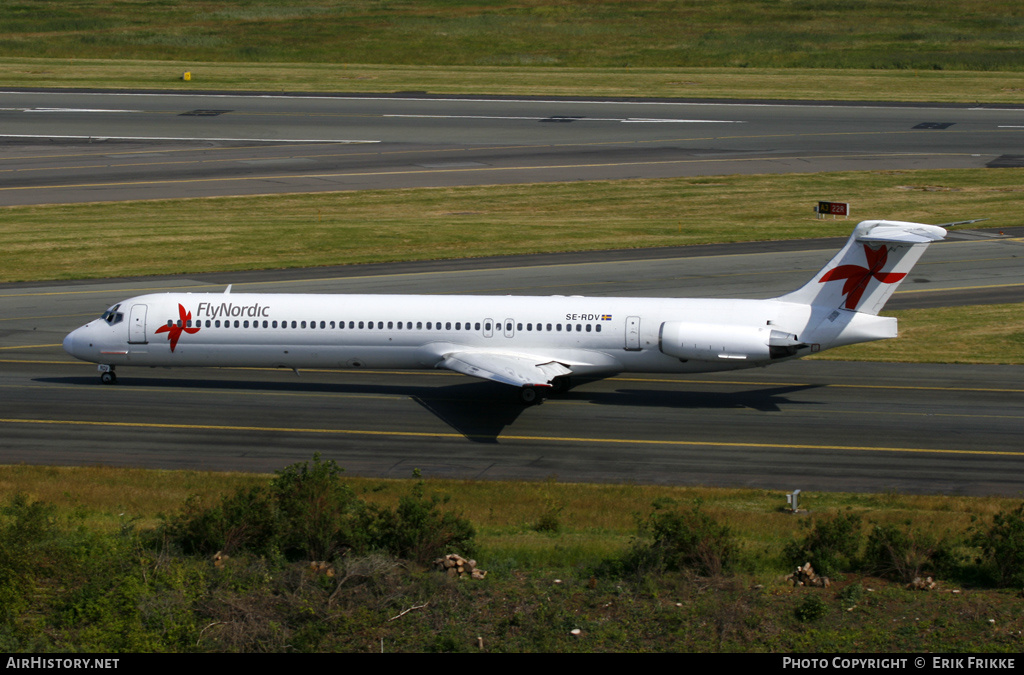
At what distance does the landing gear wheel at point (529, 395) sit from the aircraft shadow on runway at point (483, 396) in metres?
0.31

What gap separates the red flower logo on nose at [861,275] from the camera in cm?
3466

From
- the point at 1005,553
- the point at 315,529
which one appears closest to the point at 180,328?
the point at 315,529

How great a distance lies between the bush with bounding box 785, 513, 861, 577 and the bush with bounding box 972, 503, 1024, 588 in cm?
247

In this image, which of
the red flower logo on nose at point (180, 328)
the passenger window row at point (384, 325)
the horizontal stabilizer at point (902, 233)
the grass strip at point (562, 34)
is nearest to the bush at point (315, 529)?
the passenger window row at point (384, 325)

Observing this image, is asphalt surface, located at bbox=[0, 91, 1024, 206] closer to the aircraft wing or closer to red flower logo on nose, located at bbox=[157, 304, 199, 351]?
red flower logo on nose, located at bbox=[157, 304, 199, 351]

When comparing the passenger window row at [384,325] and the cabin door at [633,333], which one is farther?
the passenger window row at [384,325]

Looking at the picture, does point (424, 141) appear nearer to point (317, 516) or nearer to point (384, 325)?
point (384, 325)

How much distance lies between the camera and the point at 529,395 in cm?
3712

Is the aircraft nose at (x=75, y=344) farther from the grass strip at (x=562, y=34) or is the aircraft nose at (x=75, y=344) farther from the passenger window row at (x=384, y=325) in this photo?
the grass strip at (x=562, y=34)

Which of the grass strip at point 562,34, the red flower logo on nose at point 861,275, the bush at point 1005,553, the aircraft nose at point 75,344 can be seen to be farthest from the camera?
the grass strip at point 562,34

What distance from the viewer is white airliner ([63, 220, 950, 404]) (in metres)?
35.0

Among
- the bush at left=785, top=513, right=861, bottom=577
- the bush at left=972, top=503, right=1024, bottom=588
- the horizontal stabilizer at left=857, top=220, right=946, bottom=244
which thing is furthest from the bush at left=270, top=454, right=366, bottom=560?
the horizontal stabilizer at left=857, top=220, right=946, bottom=244

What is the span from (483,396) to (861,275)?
13.3 m
